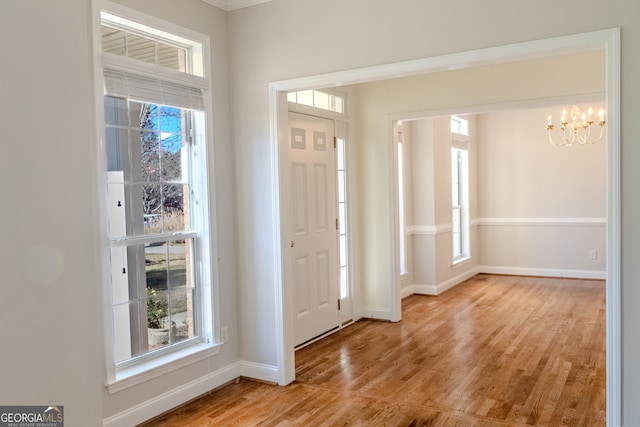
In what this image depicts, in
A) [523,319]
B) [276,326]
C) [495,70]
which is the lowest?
[523,319]

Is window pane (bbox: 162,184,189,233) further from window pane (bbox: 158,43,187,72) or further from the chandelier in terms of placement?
the chandelier

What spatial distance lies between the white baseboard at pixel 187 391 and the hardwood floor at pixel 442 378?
0.20 feet

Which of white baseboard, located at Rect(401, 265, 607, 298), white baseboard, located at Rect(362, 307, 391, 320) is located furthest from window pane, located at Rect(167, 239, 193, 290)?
white baseboard, located at Rect(401, 265, 607, 298)

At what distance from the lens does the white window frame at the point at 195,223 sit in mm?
2941

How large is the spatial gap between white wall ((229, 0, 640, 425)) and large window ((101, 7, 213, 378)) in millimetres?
358

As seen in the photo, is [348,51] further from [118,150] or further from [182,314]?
[182,314]

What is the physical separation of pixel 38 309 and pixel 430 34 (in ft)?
8.63

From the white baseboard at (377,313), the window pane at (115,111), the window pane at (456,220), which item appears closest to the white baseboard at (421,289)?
the white baseboard at (377,313)

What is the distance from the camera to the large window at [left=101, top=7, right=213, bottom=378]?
312 cm

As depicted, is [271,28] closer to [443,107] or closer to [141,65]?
[141,65]

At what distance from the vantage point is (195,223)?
370cm

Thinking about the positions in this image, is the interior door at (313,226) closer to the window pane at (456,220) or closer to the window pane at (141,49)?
the window pane at (141,49)

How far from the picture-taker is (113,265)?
3.13 meters

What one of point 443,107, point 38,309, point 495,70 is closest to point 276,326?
point 38,309
